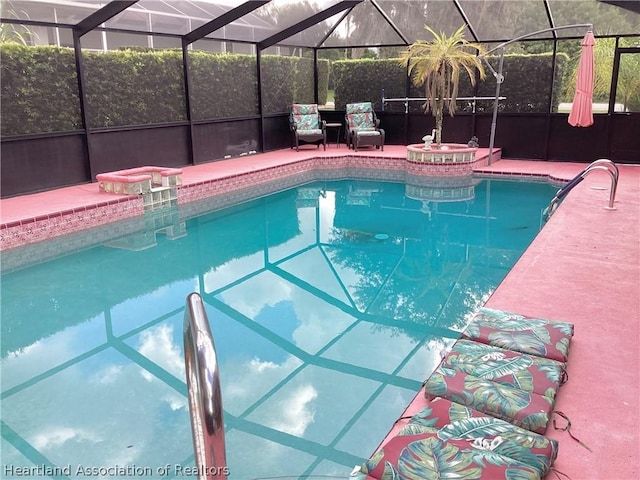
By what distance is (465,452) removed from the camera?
2160 millimetres

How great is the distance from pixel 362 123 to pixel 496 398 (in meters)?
10.4

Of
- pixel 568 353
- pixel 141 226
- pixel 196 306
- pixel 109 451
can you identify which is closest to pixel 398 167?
pixel 141 226

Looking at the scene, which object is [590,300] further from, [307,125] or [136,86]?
[307,125]

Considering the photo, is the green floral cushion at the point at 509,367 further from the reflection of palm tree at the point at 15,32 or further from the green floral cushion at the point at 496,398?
the reflection of palm tree at the point at 15,32

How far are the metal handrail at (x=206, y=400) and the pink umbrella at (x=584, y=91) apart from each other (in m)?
8.47

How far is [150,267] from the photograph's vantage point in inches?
232

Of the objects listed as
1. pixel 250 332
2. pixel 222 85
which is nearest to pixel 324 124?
pixel 222 85

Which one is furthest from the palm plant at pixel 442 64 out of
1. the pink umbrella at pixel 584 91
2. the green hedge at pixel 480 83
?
the pink umbrella at pixel 584 91

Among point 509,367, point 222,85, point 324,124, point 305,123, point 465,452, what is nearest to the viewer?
point 465,452

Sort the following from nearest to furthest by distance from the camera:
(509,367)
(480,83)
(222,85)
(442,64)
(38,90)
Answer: (509,367) < (38,90) < (442,64) < (222,85) < (480,83)

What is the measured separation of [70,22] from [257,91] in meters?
4.72

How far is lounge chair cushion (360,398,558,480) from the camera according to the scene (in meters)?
2.07

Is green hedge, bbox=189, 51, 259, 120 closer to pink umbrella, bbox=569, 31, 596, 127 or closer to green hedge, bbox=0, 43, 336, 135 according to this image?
green hedge, bbox=0, 43, 336, 135

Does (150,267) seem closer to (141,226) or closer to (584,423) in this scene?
(141,226)
